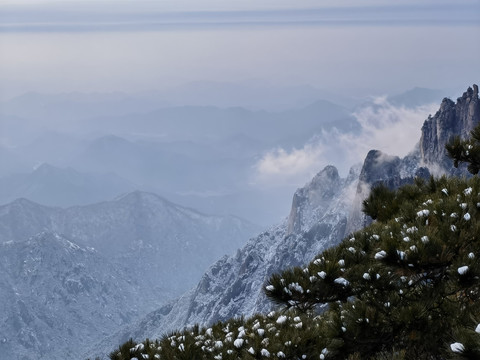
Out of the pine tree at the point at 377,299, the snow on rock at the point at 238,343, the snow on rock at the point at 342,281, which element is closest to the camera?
the pine tree at the point at 377,299

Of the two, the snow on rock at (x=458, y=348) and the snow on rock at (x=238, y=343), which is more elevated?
the snow on rock at (x=458, y=348)

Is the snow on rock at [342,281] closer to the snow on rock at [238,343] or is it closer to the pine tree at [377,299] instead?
the pine tree at [377,299]

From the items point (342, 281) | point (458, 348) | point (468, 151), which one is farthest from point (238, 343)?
point (468, 151)

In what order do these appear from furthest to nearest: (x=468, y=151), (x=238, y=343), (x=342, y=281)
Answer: (x=468, y=151), (x=238, y=343), (x=342, y=281)

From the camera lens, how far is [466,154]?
86.3 ft

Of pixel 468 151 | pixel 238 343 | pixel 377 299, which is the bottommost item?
pixel 238 343

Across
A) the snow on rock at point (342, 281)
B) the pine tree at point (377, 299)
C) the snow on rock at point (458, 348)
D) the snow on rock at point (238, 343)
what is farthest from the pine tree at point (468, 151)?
the snow on rock at point (458, 348)

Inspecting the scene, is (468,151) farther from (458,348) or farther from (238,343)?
(458,348)

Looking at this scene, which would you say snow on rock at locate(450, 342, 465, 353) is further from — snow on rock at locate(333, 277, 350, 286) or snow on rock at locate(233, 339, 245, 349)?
snow on rock at locate(233, 339, 245, 349)

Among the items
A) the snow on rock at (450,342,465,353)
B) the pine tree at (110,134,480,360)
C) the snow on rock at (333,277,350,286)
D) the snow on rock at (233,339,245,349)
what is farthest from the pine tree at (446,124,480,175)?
the snow on rock at (450,342,465,353)

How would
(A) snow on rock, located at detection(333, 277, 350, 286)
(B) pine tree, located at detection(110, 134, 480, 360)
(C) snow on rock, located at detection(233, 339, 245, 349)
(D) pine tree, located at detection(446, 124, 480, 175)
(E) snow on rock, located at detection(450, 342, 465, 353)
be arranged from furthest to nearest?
(D) pine tree, located at detection(446, 124, 480, 175), (C) snow on rock, located at detection(233, 339, 245, 349), (A) snow on rock, located at detection(333, 277, 350, 286), (B) pine tree, located at detection(110, 134, 480, 360), (E) snow on rock, located at detection(450, 342, 465, 353)

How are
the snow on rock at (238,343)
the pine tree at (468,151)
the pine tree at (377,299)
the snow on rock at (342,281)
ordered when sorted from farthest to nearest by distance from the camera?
the pine tree at (468,151) → the snow on rock at (238,343) → the snow on rock at (342,281) → the pine tree at (377,299)

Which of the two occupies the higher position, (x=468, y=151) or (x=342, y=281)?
(x=468, y=151)

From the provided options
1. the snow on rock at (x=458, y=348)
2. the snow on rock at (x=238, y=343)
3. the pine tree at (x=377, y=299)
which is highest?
the snow on rock at (x=458, y=348)
